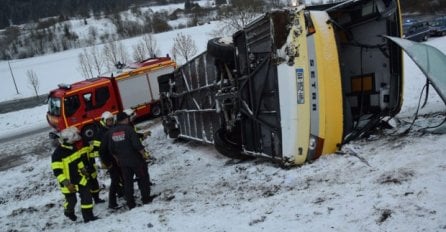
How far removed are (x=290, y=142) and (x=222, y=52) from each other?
206 centimetres

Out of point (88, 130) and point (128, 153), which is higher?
point (128, 153)

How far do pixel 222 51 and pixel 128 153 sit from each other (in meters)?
2.15

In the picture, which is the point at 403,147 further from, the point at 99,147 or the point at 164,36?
the point at 164,36

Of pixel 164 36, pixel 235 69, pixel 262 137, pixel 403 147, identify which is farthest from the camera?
pixel 164 36

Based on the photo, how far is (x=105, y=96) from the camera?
1365 centimetres

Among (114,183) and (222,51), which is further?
(222,51)

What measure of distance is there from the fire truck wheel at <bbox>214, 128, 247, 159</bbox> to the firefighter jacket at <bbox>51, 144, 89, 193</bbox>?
6.80 ft

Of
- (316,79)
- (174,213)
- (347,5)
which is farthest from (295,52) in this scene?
(174,213)

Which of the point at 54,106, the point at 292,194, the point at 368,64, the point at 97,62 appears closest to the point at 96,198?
the point at 292,194

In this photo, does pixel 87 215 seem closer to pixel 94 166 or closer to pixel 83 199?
pixel 83 199

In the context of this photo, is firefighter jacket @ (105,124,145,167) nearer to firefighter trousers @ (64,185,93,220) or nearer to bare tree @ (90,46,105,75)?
firefighter trousers @ (64,185,93,220)

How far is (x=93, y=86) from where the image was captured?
13.4 meters

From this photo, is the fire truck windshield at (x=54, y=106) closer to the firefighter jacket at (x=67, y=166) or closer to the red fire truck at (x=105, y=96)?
the red fire truck at (x=105, y=96)

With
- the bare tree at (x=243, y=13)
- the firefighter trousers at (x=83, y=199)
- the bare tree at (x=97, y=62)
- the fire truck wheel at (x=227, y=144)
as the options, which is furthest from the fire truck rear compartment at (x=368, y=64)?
the bare tree at (x=97, y=62)
